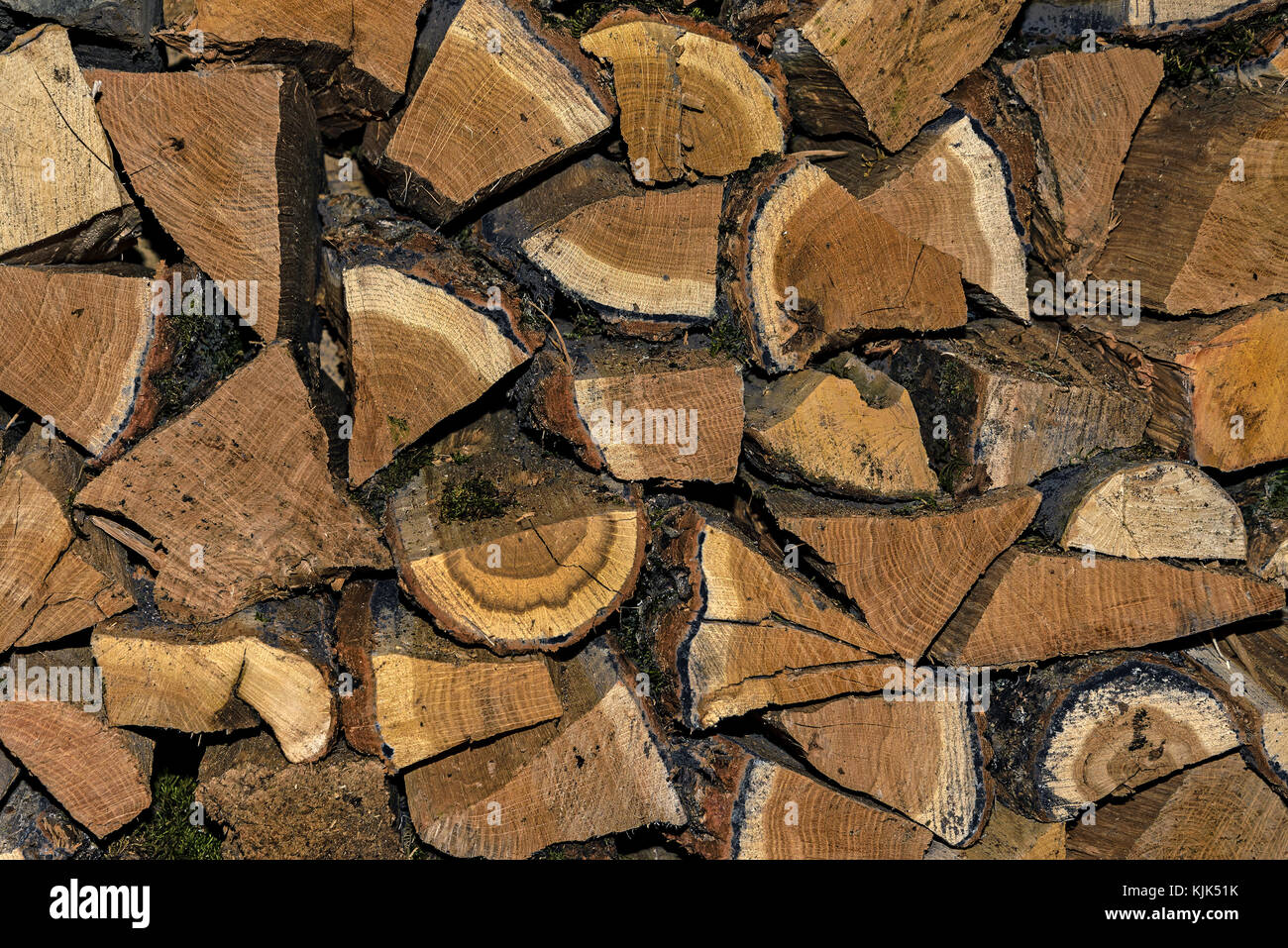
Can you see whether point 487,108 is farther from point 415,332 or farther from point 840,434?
point 840,434

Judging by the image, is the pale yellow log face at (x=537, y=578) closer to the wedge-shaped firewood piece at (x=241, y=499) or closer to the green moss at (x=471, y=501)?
the green moss at (x=471, y=501)

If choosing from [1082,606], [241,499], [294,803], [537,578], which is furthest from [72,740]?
[1082,606]

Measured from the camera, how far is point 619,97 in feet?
9.87

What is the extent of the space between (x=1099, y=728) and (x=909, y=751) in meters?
0.69

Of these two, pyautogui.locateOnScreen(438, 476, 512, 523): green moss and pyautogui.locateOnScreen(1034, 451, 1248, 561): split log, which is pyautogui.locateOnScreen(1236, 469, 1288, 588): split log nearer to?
pyautogui.locateOnScreen(1034, 451, 1248, 561): split log

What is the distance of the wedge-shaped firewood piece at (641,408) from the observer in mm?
3020

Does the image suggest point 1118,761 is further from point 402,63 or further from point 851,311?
point 402,63

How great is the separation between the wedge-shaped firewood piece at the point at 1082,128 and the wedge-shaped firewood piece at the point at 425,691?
2.38 meters

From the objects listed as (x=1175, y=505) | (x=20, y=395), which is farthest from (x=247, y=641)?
(x=1175, y=505)

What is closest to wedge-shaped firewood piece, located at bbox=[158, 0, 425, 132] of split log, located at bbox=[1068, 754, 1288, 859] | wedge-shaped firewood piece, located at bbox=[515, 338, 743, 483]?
wedge-shaped firewood piece, located at bbox=[515, 338, 743, 483]

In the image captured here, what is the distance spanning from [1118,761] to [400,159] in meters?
3.18

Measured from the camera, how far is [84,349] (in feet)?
9.41

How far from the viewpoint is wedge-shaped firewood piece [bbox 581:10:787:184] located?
297cm

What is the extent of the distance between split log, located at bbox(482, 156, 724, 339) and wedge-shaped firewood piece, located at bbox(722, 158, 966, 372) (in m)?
0.13
